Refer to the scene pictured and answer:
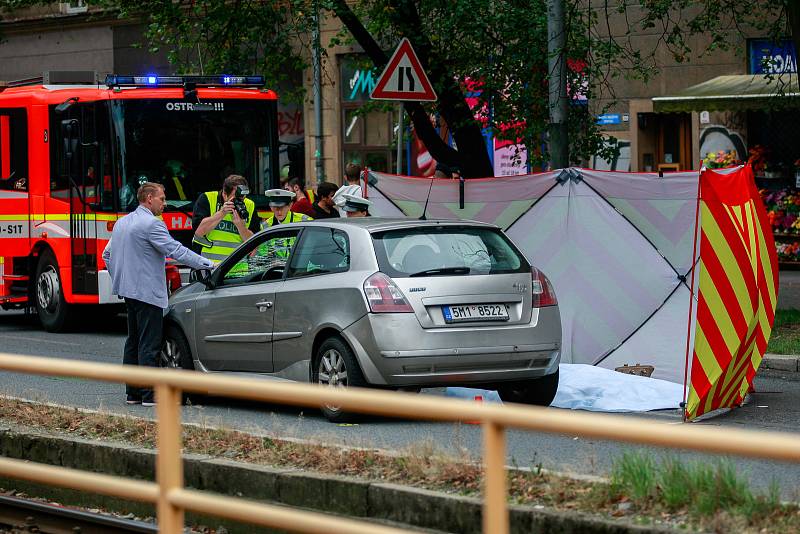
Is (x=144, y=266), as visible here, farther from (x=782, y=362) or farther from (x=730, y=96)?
(x=730, y=96)

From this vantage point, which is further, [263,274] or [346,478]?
[263,274]

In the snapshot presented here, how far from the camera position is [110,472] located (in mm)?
8164

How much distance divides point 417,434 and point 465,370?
13.8 ft

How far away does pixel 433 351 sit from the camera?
10.1 m

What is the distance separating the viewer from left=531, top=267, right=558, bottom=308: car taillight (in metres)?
10.6

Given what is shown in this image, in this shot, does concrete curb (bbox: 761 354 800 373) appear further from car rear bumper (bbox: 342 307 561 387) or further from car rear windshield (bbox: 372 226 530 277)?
car rear bumper (bbox: 342 307 561 387)

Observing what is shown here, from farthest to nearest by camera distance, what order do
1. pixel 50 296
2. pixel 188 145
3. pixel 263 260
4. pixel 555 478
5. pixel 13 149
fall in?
pixel 13 149, pixel 50 296, pixel 188 145, pixel 263 260, pixel 555 478

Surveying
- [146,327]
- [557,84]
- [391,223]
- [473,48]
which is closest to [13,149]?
[473,48]

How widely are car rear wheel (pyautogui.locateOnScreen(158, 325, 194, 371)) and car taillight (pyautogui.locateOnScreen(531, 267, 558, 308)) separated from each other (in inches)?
115

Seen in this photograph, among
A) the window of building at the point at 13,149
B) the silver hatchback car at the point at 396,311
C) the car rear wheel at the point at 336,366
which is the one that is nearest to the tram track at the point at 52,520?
the car rear wheel at the point at 336,366

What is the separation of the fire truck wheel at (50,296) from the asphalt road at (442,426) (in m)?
7.72

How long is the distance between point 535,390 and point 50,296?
8.96 meters

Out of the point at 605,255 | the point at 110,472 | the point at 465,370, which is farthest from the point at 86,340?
the point at 110,472

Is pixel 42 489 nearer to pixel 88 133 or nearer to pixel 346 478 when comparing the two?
pixel 346 478
